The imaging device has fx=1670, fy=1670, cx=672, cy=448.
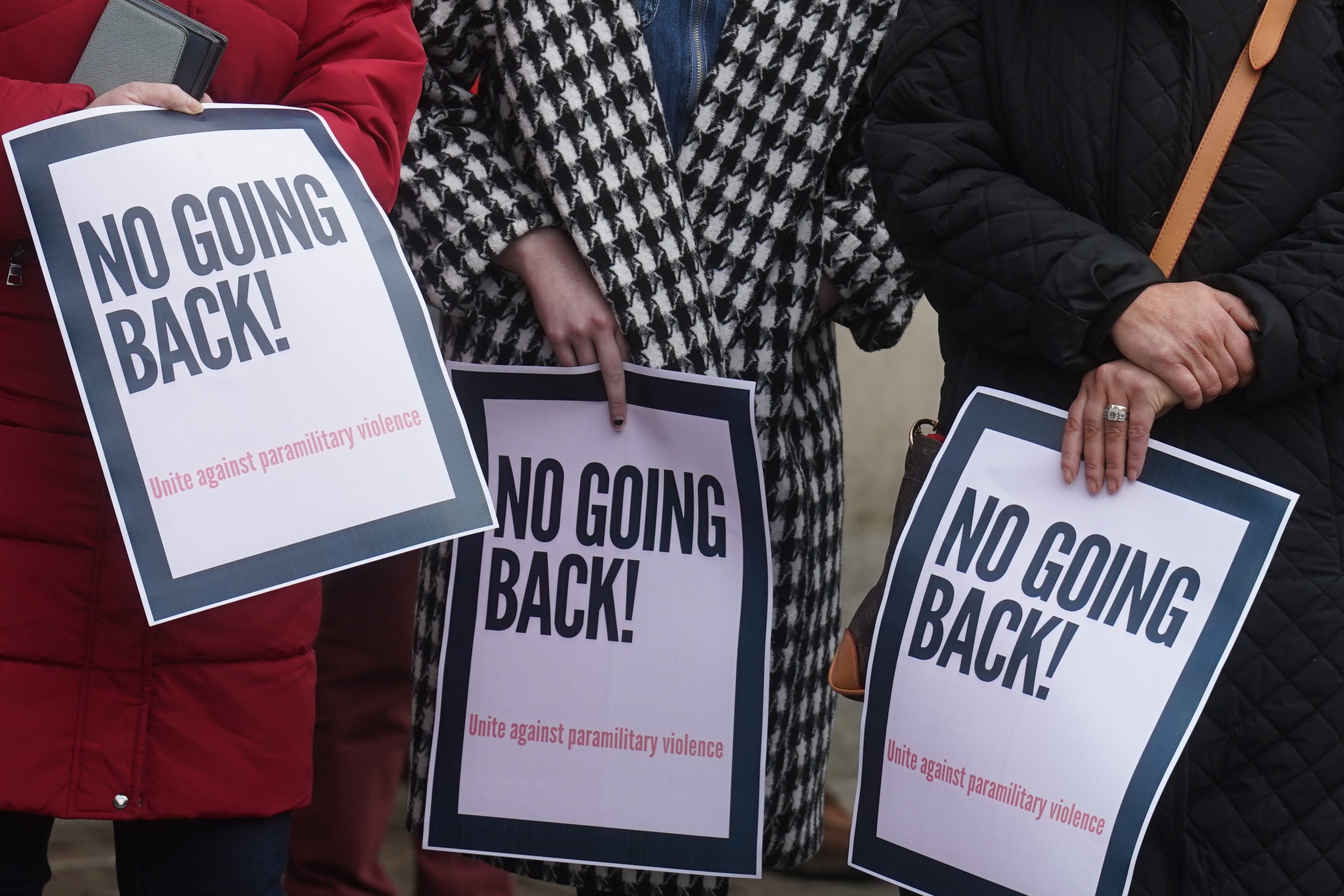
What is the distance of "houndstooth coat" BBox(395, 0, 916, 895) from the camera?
217 cm

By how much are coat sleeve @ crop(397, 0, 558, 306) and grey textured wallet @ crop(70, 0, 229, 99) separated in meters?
0.52

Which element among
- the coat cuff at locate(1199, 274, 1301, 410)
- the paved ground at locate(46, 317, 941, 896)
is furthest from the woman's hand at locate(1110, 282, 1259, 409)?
the paved ground at locate(46, 317, 941, 896)

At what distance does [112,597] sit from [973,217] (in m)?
1.06

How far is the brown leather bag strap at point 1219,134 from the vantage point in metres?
1.84

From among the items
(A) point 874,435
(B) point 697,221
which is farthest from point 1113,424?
(A) point 874,435

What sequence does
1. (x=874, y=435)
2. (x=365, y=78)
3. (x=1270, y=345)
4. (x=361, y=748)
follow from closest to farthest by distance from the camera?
(x=1270, y=345) → (x=365, y=78) → (x=361, y=748) → (x=874, y=435)

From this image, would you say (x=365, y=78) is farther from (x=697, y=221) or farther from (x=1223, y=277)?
(x=1223, y=277)

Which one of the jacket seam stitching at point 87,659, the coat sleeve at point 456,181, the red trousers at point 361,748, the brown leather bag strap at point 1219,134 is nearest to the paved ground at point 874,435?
the red trousers at point 361,748

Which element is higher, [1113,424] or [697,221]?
[697,221]

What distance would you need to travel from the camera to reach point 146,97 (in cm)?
168

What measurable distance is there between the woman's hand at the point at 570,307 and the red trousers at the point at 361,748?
2.85 ft

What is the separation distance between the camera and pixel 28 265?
1733 millimetres

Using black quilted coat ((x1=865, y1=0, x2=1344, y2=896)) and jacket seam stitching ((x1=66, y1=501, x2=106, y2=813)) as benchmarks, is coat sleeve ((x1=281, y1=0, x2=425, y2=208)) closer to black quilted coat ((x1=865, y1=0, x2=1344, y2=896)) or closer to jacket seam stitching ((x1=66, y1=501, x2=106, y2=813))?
jacket seam stitching ((x1=66, y1=501, x2=106, y2=813))

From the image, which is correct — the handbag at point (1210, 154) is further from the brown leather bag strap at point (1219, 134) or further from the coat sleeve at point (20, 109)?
the coat sleeve at point (20, 109)
